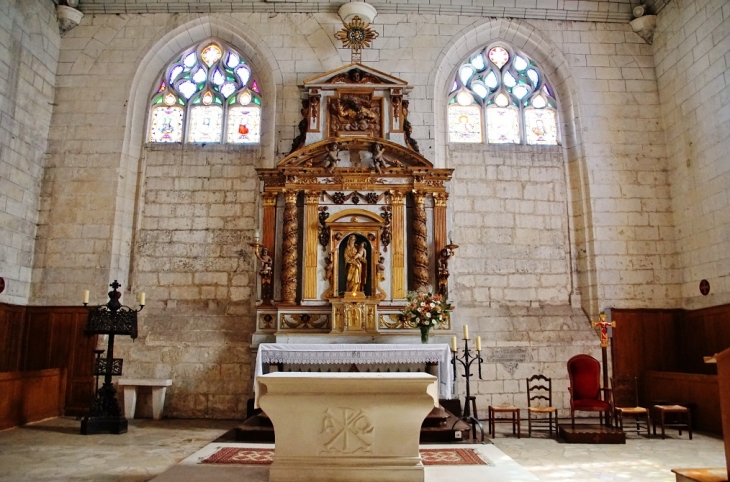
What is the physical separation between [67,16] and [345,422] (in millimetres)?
9936

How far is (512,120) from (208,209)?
20.2 ft

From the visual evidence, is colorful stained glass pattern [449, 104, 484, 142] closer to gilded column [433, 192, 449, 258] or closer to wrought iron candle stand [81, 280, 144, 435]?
gilded column [433, 192, 449, 258]

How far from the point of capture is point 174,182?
1047 centimetres

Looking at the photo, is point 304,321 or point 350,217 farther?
point 350,217

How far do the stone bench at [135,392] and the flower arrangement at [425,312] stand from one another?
417 centimetres

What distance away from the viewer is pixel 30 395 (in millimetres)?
8453

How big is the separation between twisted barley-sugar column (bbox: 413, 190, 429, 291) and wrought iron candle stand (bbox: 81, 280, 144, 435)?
4366 mm

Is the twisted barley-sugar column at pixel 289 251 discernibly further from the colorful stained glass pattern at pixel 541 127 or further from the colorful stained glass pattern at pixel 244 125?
the colorful stained glass pattern at pixel 541 127

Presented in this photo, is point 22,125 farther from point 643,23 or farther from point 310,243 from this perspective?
point 643,23

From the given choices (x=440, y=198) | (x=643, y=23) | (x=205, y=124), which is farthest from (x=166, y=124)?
(x=643, y=23)

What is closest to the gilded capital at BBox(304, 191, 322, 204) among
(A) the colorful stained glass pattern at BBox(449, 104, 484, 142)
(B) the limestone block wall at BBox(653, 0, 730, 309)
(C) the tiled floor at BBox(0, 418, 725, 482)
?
(A) the colorful stained glass pattern at BBox(449, 104, 484, 142)

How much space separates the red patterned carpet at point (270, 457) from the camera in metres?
5.70

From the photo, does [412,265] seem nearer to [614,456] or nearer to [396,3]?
[614,456]

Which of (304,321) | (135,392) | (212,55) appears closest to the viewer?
(135,392)
